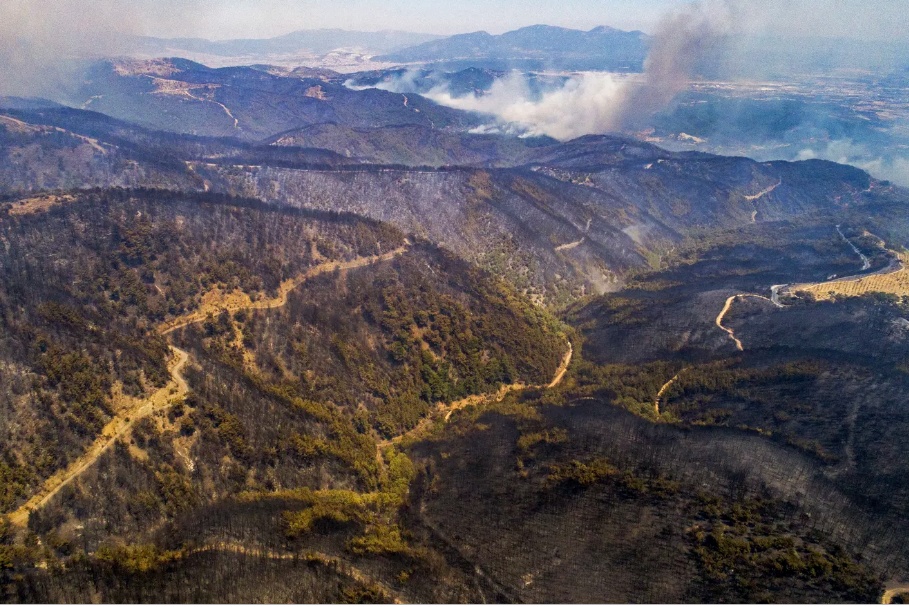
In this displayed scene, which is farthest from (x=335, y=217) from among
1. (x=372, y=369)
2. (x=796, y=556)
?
(x=796, y=556)

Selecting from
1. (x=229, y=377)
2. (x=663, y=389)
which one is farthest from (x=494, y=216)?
(x=229, y=377)

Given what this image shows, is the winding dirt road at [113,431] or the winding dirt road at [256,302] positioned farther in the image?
the winding dirt road at [256,302]

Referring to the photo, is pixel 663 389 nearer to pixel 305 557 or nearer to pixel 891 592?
pixel 891 592

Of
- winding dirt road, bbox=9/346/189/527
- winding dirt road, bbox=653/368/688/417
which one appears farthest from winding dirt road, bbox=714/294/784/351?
winding dirt road, bbox=9/346/189/527

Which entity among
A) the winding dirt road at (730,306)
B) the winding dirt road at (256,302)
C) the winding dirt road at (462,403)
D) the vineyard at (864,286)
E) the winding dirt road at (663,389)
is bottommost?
the winding dirt road at (462,403)

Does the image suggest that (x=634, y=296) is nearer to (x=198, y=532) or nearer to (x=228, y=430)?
(x=228, y=430)

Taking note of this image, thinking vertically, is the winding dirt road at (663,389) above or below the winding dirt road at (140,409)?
below

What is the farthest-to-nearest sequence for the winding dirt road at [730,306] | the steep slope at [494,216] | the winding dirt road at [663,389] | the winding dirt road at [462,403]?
the steep slope at [494,216], the winding dirt road at [730,306], the winding dirt road at [663,389], the winding dirt road at [462,403]

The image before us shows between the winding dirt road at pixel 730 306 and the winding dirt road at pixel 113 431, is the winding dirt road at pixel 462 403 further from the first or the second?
the winding dirt road at pixel 730 306

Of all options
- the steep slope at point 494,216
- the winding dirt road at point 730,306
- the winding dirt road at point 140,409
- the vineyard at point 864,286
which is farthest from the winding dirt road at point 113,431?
the vineyard at point 864,286

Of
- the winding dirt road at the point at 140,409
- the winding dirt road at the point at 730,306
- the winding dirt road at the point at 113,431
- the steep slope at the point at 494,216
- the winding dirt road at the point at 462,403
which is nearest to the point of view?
the winding dirt road at the point at 113,431
